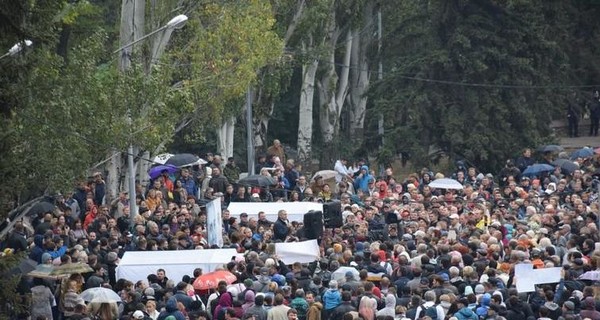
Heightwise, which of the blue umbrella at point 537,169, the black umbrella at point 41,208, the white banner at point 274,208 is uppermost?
the blue umbrella at point 537,169

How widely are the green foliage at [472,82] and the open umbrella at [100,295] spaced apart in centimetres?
2394

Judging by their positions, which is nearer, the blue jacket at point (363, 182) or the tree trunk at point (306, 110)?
the blue jacket at point (363, 182)

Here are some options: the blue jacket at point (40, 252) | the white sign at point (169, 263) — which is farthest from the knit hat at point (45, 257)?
the white sign at point (169, 263)

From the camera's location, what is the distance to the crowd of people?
28.1m

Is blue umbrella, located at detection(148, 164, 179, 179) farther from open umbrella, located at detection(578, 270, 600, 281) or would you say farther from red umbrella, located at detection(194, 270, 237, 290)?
open umbrella, located at detection(578, 270, 600, 281)

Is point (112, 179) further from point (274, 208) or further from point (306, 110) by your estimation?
point (306, 110)

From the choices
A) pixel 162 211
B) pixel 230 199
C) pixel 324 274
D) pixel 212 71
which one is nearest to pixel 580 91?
pixel 212 71

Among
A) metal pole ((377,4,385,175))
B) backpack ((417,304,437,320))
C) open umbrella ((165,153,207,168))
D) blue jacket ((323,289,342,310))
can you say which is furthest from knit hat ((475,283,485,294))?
metal pole ((377,4,385,175))

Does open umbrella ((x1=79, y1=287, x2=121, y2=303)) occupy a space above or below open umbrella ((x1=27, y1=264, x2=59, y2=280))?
below

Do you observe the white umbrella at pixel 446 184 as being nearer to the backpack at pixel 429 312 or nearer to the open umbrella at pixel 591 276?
the open umbrella at pixel 591 276

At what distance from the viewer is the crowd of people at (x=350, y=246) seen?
1106 inches

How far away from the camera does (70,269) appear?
98.9 feet

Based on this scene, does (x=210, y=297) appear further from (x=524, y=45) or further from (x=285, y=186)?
(x=524, y=45)

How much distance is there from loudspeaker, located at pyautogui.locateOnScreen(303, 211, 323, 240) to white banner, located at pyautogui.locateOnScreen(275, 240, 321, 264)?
8.00 ft
